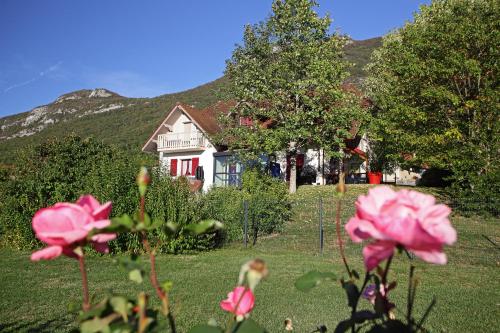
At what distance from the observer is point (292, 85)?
21.2 m

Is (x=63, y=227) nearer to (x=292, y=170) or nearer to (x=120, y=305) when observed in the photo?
(x=120, y=305)

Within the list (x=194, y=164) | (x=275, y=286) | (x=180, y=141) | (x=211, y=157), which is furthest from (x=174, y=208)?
(x=180, y=141)

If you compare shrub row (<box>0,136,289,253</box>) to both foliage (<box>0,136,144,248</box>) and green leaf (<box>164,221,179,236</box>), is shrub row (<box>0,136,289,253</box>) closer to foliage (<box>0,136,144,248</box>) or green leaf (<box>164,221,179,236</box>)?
foliage (<box>0,136,144,248</box>)

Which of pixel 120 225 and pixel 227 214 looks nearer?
pixel 120 225

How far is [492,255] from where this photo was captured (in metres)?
10.8

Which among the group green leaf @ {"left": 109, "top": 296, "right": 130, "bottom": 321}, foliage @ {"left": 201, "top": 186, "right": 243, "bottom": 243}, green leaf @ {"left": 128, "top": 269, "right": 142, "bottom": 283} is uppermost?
green leaf @ {"left": 128, "top": 269, "right": 142, "bottom": 283}

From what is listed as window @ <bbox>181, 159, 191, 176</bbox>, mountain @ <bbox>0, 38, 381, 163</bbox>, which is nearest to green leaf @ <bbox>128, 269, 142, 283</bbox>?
window @ <bbox>181, 159, 191, 176</bbox>

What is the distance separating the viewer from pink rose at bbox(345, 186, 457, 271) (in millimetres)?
718

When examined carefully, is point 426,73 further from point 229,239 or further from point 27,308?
point 27,308

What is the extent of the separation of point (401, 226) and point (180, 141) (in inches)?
1176

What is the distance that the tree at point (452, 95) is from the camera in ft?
55.9

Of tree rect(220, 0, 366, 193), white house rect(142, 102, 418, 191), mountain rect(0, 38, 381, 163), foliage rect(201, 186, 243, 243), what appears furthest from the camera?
mountain rect(0, 38, 381, 163)

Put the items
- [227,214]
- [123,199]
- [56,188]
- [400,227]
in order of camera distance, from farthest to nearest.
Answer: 1. [227,214]
2. [56,188]
3. [123,199]
4. [400,227]

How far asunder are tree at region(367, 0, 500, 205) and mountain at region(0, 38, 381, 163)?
4198cm
